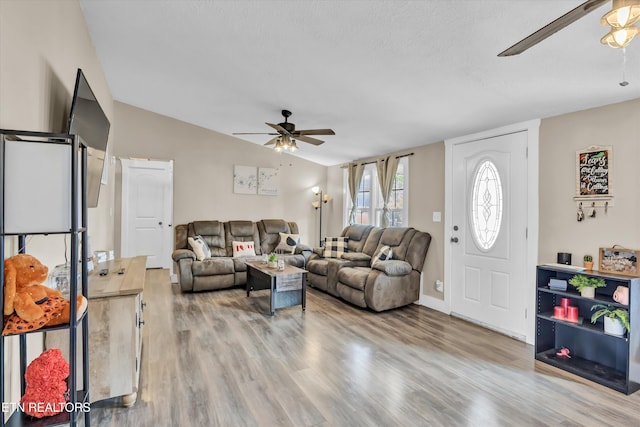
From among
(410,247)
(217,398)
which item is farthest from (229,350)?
(410,247)

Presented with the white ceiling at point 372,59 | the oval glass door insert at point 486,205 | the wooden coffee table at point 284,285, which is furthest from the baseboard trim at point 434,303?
the white ceiling at point 372,59

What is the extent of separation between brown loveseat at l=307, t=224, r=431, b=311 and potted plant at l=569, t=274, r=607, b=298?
1863 millimetres

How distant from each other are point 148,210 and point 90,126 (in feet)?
11.1

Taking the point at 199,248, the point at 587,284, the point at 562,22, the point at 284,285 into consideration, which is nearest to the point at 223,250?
the point at 199,248

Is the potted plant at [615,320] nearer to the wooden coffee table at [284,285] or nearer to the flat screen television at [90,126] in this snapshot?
the wooden coffee table at [284,285]

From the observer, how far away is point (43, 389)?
3.85 feet

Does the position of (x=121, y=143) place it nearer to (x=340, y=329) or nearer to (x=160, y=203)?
(x=160, y=203)

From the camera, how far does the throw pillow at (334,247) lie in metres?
5.31

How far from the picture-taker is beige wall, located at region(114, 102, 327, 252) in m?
5.52

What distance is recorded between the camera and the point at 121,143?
5.39 metres

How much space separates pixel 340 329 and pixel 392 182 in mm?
2477

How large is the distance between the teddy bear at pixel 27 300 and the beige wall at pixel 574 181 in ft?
11.8

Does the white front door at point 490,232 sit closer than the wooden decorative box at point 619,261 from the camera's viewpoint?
No

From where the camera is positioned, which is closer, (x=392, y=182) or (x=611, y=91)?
(x=611, y=91)
